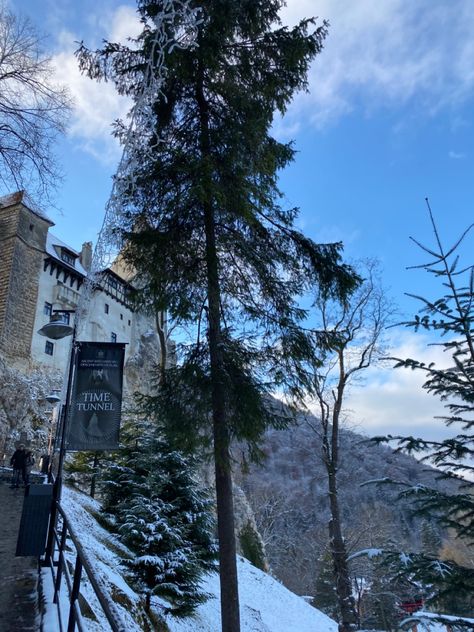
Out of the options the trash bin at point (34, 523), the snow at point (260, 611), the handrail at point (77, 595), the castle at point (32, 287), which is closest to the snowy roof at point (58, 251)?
the castle at point (32, 287)

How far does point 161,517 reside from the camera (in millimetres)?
9625

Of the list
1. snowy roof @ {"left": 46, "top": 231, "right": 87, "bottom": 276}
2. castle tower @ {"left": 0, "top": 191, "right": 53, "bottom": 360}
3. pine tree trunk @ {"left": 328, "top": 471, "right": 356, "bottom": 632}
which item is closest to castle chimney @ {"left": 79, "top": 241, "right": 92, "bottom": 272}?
snowy roof @ {"left": 46, "top": 231, "right": 87, "bottom": 276}

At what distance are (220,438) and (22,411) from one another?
825 inches

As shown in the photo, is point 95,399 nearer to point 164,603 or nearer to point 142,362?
point 164,603

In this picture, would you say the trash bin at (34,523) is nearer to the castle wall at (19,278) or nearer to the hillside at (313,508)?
the hillside at (313,508)

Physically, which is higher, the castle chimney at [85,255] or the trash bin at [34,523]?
the castle chimney at [85,255]

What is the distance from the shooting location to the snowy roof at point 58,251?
34812 mm

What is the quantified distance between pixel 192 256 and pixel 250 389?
2.74 m

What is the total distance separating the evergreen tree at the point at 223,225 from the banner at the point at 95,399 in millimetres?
975

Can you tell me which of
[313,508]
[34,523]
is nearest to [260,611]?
[34,523]

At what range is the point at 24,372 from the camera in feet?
Answer: 91.0

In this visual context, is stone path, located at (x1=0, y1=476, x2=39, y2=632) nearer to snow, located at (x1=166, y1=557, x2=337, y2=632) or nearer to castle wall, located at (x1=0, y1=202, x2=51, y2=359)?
snow, located at (x1=166, y1=557, x2=337, y2=632)

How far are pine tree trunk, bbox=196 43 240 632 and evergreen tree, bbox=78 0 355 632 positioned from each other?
0.07ft

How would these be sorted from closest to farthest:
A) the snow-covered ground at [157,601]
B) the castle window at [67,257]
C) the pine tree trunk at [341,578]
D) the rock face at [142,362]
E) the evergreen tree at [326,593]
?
1. the snow-covered ground at [157,601]
2. the pine tree trunk at [341,578]
3. the evergreen tree at [326,593]
4. the castle window at [67,257]
5. the rock face at [142,362]
